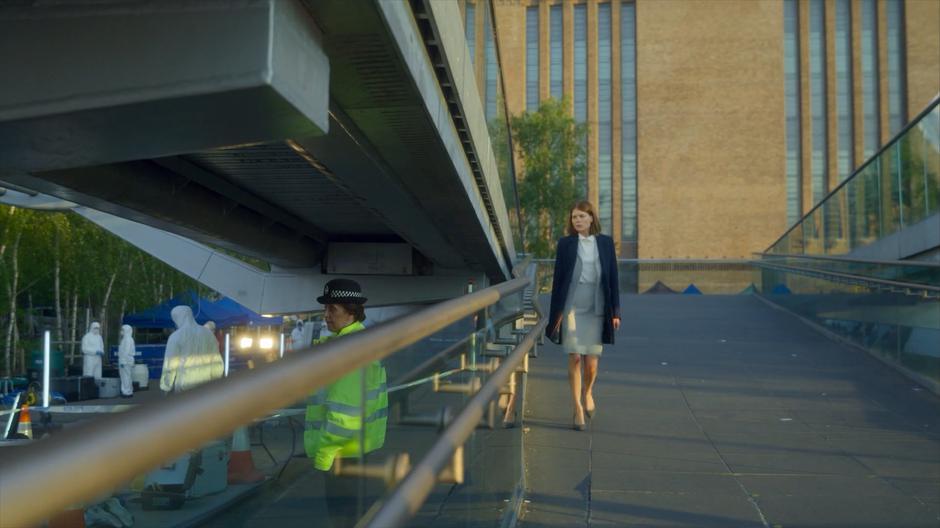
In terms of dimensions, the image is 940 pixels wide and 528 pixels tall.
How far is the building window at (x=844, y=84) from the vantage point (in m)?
49.1

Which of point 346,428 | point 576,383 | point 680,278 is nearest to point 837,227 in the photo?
point 576,383

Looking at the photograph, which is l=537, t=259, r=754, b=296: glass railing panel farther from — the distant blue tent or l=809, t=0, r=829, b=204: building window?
the distant blue tent

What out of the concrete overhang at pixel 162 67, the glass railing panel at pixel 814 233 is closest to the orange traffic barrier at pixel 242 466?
the concrete overhang at pixel 162 67

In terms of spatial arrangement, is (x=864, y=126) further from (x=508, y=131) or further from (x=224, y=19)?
(x=224, y=19)

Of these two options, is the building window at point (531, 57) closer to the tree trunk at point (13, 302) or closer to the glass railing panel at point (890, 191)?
the tree trunk at point (13, 302)

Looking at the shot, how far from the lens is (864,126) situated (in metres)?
48.7

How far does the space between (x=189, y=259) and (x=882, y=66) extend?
4121 cm

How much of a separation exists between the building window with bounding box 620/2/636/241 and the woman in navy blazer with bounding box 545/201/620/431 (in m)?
43.8

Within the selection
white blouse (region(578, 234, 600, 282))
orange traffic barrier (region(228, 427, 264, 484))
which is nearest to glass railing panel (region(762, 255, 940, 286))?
white blouse (region(578, 234, 600, 282))

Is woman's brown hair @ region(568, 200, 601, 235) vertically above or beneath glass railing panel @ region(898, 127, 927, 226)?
beneath

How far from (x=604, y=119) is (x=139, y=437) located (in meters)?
51.3

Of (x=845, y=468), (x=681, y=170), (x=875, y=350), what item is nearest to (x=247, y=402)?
(x=845, y=468)

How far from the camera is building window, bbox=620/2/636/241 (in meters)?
50.5

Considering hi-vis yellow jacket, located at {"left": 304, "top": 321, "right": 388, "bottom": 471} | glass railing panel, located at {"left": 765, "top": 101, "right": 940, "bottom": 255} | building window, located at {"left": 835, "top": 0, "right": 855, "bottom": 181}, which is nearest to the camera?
hi-vis yellow jacket, located at {"left": 304, "top": 321, "right": 388, "bottom": 471}
